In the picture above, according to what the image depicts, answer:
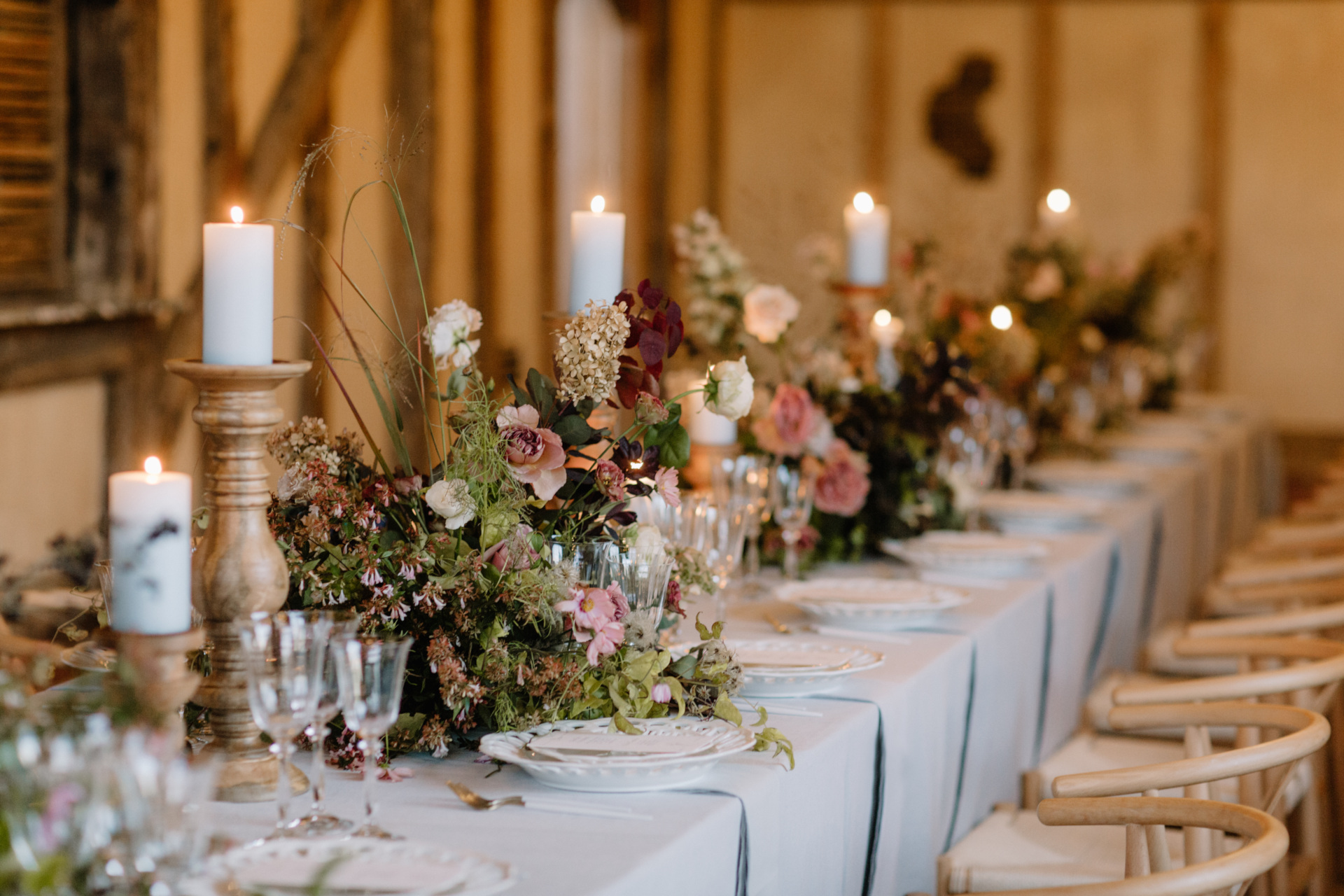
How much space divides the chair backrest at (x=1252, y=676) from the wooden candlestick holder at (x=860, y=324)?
84 cm

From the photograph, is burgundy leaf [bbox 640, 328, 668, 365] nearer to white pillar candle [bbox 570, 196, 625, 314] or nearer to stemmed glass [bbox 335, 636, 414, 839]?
white pillar candle [bbox 570, 196, 625, 314]

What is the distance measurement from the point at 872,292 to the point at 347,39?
103 inches

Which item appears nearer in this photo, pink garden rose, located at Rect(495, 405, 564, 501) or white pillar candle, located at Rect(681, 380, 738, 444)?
pink garden rose, located at Rect(495, 405, 564, 501)

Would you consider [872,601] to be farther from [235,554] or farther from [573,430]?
[235,554]

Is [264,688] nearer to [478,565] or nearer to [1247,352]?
[478,565]

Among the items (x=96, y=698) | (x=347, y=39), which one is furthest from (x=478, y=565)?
(x=347, y=39)

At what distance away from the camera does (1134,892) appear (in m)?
1.26

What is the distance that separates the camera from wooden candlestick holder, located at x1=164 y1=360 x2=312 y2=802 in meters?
1.31

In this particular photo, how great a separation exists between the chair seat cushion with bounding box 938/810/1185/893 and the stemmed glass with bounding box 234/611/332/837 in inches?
41.7

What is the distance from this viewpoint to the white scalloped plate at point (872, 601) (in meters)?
2.14

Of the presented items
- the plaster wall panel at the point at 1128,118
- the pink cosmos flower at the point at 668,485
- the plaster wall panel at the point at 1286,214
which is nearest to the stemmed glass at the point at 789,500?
the pink cosmos flower at the point at 668,485

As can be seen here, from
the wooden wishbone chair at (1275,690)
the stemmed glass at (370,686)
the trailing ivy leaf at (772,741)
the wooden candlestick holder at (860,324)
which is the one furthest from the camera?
the wooden candlestick holder at (860,324)

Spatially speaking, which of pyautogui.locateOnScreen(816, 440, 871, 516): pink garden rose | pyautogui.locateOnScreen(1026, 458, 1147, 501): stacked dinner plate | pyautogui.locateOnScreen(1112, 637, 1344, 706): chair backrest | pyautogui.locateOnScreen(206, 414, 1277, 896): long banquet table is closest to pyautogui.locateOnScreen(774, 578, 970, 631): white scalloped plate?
pyautogui.locateOnScreen(206, 414, 1277, 896): long banquet table

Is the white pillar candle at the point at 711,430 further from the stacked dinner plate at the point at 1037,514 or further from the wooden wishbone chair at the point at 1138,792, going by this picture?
the stacked dinner plate at the point at 1037,514
